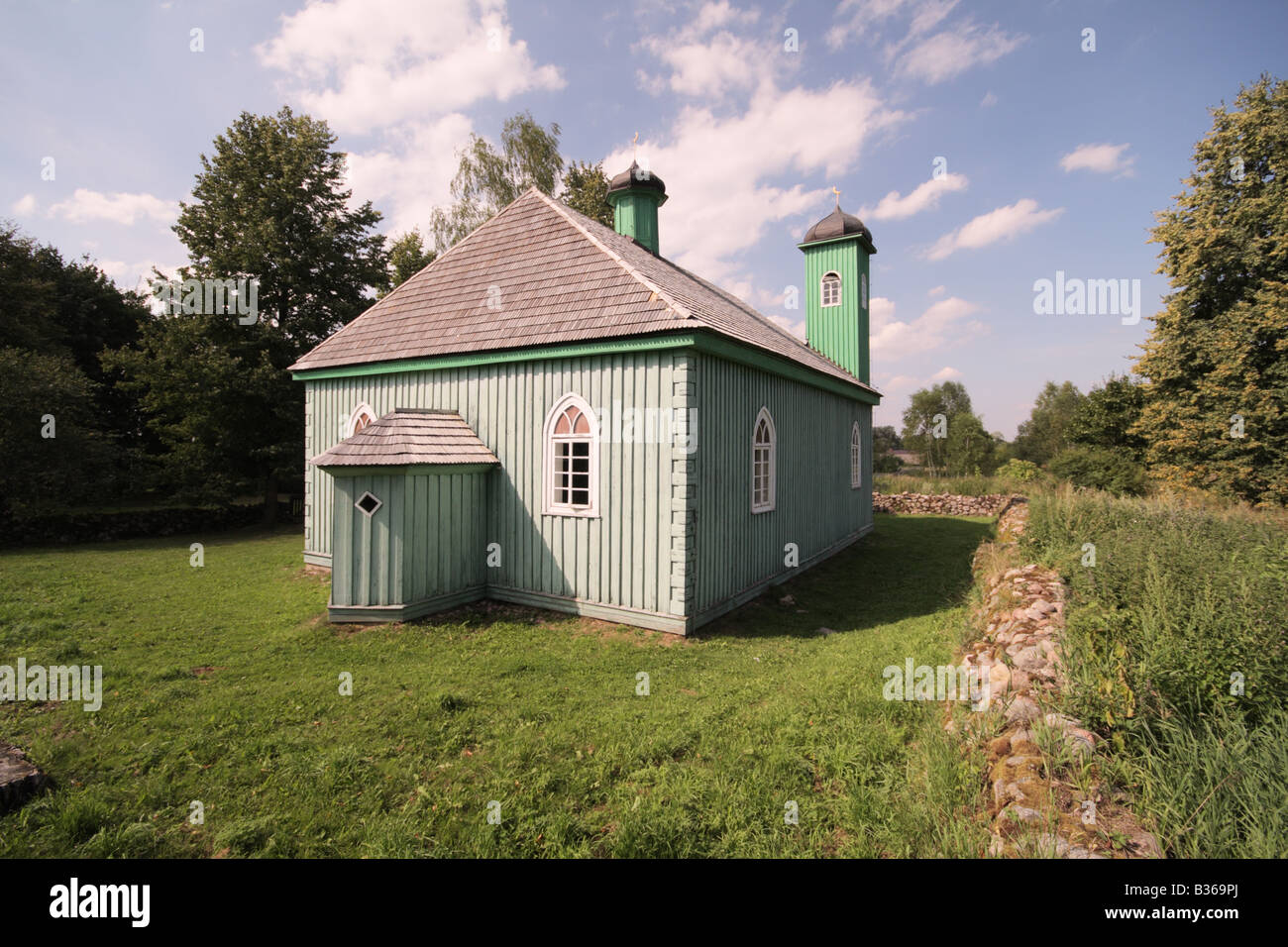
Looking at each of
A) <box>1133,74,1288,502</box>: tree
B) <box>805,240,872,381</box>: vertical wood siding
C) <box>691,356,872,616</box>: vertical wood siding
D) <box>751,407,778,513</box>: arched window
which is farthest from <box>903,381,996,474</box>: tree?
<box>751,407,778,513</box>: arched window

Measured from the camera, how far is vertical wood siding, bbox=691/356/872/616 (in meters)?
8.14

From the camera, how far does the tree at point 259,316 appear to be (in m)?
17.7

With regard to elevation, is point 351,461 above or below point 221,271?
below

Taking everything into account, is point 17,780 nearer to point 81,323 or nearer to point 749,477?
point 749,477

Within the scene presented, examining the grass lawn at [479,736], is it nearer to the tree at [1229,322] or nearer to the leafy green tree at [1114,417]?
the tree at [1229,322]

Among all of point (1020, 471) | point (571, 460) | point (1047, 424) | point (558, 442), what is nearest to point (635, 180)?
point (558, 442)

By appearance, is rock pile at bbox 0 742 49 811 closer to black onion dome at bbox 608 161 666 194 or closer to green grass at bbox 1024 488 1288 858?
green grass at bbox 1024 488 1288 858

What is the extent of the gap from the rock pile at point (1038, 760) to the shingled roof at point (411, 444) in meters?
7.36

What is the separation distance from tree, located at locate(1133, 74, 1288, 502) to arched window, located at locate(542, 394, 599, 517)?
19.4 meters

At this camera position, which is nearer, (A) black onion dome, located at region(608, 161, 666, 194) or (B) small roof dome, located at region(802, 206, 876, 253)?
(A) black onion dome, located at region(608, 161, 666, 194)
